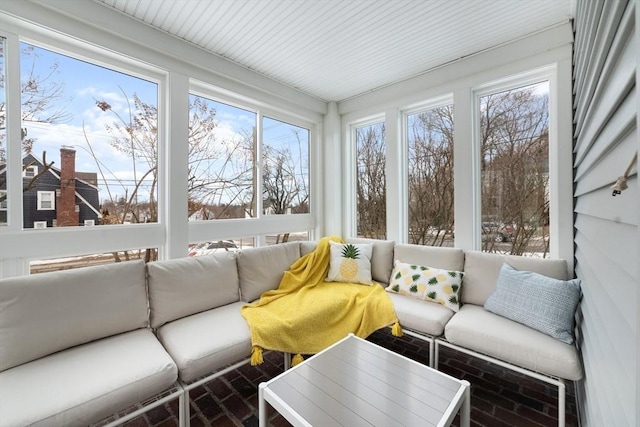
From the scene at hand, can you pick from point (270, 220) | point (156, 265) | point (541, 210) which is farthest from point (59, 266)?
point (541, 210)

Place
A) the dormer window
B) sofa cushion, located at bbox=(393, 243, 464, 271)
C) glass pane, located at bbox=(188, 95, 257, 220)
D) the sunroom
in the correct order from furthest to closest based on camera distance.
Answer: glass pane, located at bbox=(188, 95, 257, 220) < sofa cushion, located at bbox=(393, 243, 464, 271) < the dormer window < the sunroom

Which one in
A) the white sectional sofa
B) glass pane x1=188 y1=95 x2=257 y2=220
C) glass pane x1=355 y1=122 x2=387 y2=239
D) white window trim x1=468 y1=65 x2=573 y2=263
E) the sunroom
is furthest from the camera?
glass pane x1=355 y1=122 x2=387 y2=239

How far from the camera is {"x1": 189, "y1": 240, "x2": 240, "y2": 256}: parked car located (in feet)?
9.11

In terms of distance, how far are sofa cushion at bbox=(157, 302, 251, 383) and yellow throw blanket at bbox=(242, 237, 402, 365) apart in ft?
0.29

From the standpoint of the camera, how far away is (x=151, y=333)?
1876 mm

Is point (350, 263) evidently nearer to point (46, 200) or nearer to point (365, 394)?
point (365, 394)

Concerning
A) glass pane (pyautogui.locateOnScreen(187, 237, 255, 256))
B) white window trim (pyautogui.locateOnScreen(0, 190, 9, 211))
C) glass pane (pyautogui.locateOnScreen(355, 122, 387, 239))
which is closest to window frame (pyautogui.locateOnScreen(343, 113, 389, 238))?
glass pane (pyautogui.locateOnScreen(355, 122, 387, 239))

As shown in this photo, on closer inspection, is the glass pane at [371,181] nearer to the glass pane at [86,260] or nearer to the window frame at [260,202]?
the window frame at [260,202]

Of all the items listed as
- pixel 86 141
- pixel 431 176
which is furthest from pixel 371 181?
pixel 86 141

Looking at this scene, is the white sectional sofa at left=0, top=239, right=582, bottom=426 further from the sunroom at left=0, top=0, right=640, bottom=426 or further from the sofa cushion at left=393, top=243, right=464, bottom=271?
the sunroom at left=0, top=0, right=640, bottom=426

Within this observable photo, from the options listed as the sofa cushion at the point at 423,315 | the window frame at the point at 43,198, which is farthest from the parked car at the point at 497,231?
the window frame at the point at 43,198

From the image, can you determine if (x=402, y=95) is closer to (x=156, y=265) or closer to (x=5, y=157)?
(x=156, y=265)

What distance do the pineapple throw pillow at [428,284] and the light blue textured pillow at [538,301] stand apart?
27 centimetres

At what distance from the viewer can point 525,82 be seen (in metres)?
2.54
